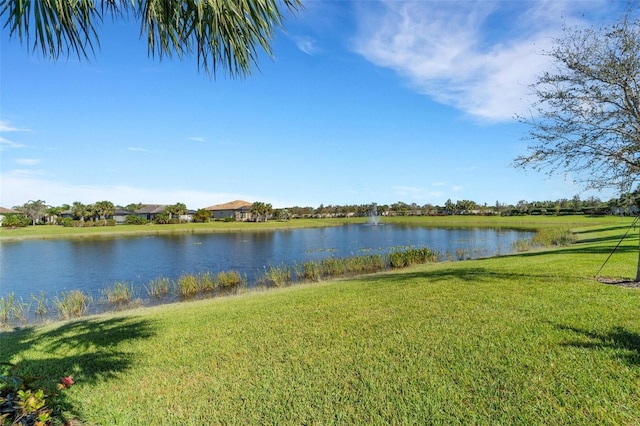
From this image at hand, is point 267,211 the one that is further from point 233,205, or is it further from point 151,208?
point 151,208

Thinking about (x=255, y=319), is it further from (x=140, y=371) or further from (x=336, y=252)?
(x=336, y=252)

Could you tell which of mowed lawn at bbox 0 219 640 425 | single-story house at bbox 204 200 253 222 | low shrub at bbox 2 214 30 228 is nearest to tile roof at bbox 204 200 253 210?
single-story house at bbox 204 200 253 222

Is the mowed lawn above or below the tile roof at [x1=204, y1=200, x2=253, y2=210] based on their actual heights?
below

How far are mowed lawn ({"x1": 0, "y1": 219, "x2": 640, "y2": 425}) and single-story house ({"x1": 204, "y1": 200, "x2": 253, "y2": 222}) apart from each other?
10257cm

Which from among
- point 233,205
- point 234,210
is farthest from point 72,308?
point 233,205

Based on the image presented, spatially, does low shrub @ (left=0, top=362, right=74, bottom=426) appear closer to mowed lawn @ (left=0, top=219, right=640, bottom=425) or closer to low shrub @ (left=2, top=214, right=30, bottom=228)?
mowed lawn @ (left=0, top=219, right=640, bottom=425)

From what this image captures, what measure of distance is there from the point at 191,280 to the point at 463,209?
412 ft

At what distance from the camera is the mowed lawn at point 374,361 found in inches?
150

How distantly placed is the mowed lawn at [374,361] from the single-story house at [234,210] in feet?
337

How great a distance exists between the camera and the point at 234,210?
382 feet

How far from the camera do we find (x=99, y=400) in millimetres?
4500

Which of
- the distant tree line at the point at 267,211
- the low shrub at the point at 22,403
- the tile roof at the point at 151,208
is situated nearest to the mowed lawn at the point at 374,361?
the low shrub at the point at 22,403

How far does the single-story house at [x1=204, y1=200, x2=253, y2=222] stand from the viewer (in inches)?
4399

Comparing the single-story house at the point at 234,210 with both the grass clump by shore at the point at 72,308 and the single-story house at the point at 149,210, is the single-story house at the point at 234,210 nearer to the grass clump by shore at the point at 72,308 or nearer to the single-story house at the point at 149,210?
the single-story house at the point at 149,210
